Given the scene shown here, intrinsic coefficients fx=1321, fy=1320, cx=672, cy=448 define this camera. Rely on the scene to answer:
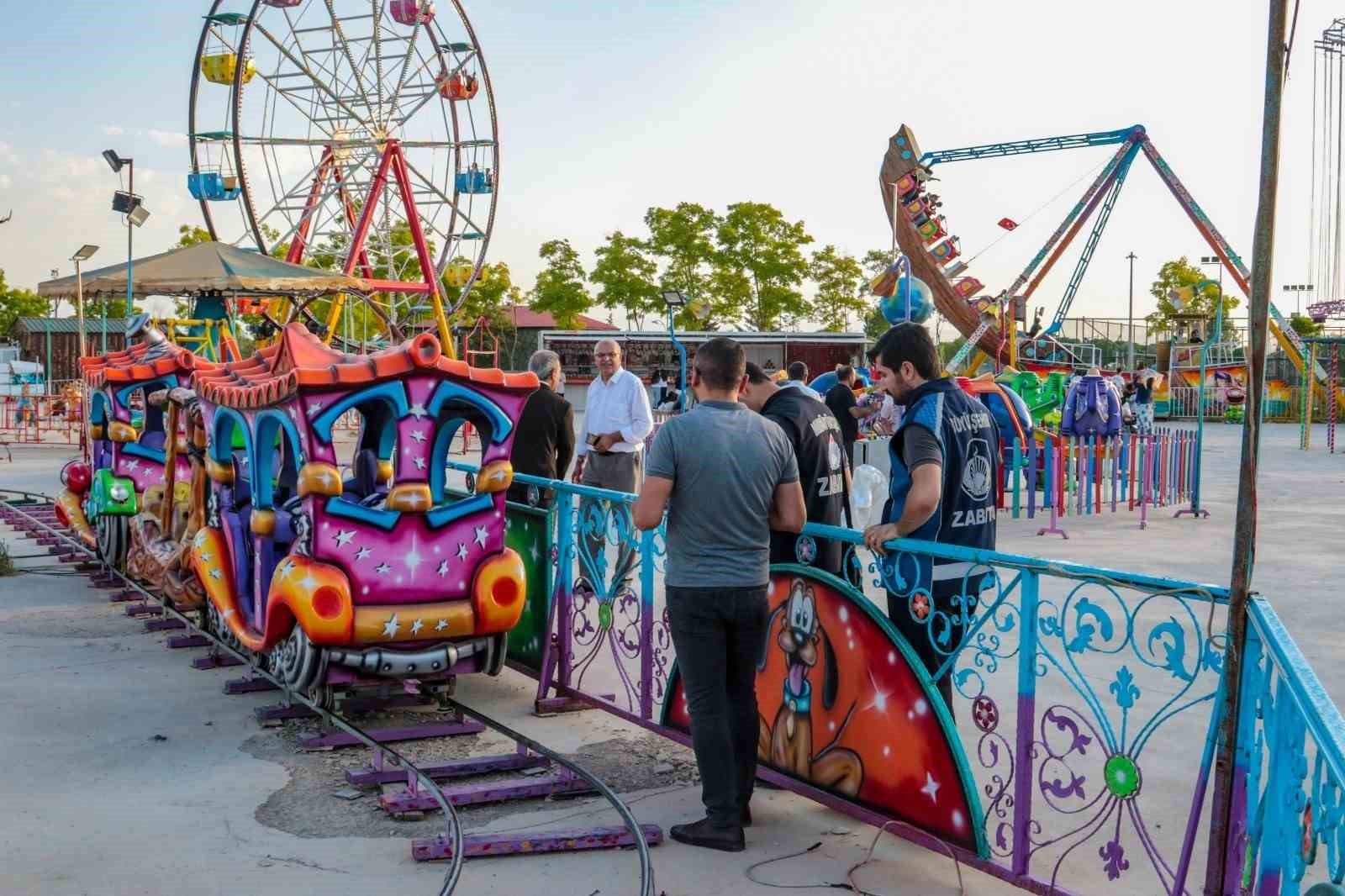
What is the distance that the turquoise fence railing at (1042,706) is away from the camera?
2941mm

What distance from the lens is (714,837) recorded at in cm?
477

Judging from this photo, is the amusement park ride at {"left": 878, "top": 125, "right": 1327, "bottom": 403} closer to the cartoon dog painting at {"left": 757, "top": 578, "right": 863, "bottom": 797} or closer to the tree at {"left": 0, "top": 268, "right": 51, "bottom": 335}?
the cartoon dog painting at {"left": 757, "top": 578, "right": 863, "bottom": 797}

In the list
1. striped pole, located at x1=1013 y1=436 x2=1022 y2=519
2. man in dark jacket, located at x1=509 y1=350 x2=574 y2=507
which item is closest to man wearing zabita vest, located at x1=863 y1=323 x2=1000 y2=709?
man in dark jacket, located at x1=509 y1=350 x2=574 y2=507

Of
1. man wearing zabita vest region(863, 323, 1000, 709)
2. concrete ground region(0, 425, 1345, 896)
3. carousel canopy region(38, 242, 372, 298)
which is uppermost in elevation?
carousel canopy region(38, 242, 372, 298)

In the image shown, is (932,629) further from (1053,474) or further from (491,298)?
(491,298)

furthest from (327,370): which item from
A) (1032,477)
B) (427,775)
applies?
(1032,477)

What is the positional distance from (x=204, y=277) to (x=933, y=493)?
11.5 metres

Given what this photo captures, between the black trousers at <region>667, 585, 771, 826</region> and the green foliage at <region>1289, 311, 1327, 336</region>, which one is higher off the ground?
the green foliage at <region>1289, 311, 1327, 336</region>

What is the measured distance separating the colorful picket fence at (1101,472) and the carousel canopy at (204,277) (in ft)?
27.8

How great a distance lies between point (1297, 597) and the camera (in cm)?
961

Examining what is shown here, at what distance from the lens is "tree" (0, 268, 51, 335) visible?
7412cm

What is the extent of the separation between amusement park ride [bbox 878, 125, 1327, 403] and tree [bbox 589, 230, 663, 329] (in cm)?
1996

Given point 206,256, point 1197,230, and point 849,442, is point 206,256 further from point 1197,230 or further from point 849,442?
point 1197,230

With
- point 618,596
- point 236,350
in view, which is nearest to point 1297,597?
point 618,596
